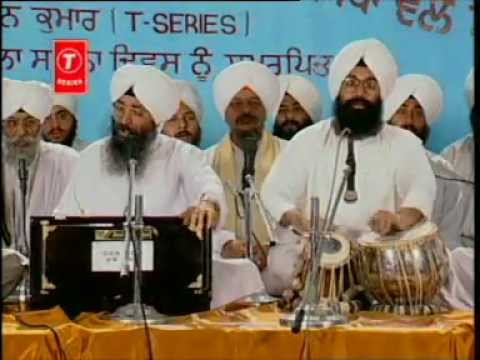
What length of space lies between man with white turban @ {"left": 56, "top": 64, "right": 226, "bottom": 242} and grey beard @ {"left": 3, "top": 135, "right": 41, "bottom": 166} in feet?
0.73

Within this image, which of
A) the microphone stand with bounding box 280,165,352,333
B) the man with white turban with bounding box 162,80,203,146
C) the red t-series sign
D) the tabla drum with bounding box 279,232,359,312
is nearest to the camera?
the microphone stand with bounding box 280,165,352,333

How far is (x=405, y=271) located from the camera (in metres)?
3.87

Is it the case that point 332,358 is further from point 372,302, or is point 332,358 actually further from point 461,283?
point 461,283

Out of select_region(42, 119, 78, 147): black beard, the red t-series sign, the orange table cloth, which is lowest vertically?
the orange table cloth

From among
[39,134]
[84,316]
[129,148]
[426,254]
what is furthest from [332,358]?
[39,134]

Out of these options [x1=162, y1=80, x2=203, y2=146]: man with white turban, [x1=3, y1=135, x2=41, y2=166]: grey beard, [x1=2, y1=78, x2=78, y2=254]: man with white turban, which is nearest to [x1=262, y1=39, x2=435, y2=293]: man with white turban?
[x1=162, y1=80, x2=203, y2=146]: man with white turban

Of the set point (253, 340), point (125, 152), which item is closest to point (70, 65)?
point (125, 152)

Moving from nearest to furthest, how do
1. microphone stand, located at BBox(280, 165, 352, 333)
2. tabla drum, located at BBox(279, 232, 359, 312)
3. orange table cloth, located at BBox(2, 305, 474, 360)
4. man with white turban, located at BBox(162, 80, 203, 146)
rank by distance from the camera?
1. orange table cloth, located at BBox(2, 305, 474, 360)
2. microphone stand, located at BBox(280, 165, 352, 333)
3. tabla drum, located at BBox(279, 232, 359, 312)
4. man with white turban, located at BBox(162, 80, 203, 146)

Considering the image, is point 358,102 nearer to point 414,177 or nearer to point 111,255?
point 414,177

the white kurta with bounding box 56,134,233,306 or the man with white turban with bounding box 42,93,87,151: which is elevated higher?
the man with white turban with bounding box 42,93,87,151

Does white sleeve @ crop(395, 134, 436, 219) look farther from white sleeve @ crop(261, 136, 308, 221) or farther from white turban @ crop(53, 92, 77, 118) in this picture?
white turban @ crop(53, 92, 77, 118)

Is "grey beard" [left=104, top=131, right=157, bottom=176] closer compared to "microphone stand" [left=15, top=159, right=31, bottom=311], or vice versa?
"microphone stand" [left=15, top=159, right=31, bottom=311]

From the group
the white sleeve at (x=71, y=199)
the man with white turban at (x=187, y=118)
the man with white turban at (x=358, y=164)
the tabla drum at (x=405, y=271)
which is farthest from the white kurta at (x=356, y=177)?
the white sleeve at (x=71, y=199)

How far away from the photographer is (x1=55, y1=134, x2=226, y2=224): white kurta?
4.16 meters
